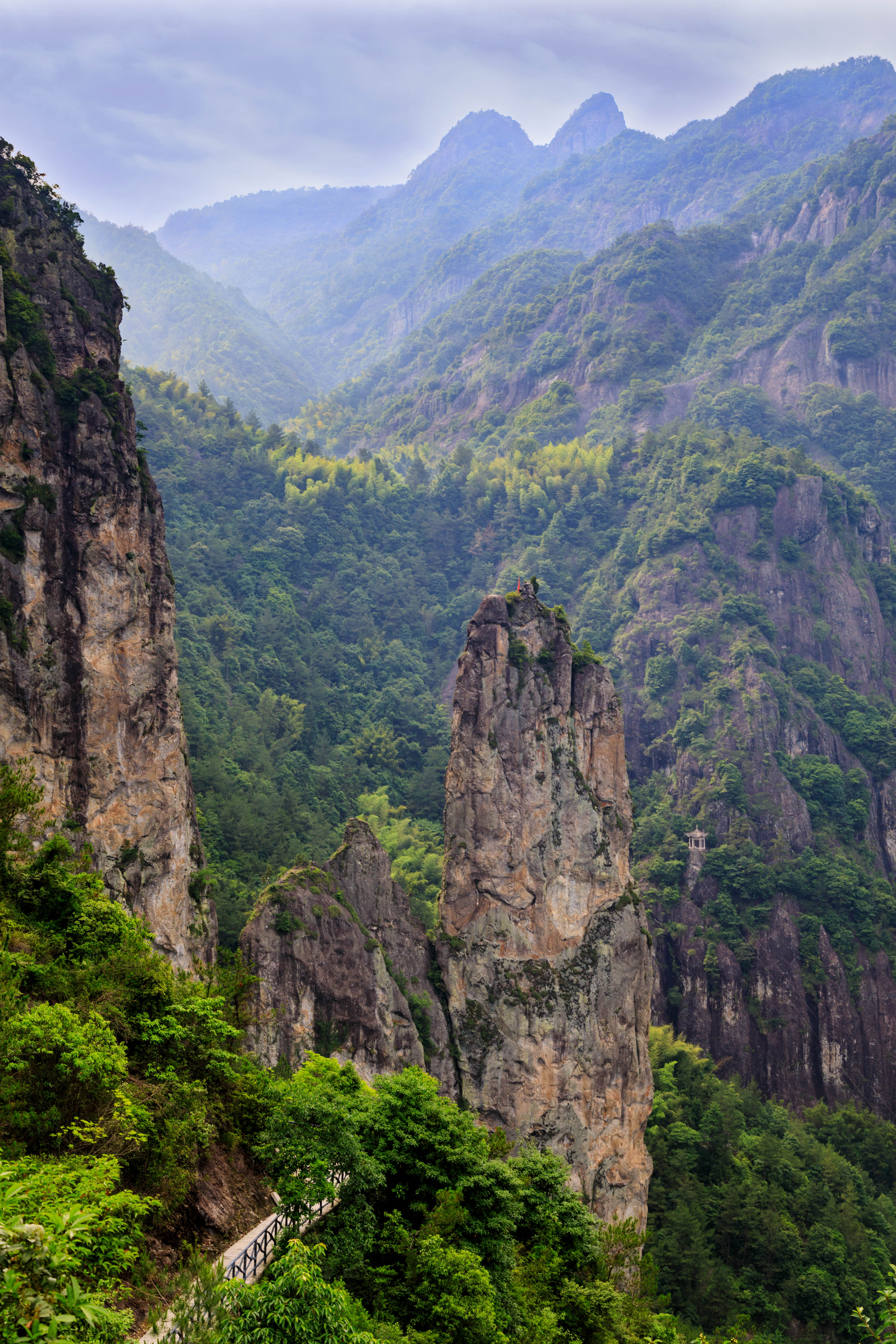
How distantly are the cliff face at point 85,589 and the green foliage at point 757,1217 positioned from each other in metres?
27.4

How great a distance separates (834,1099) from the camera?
65625mm

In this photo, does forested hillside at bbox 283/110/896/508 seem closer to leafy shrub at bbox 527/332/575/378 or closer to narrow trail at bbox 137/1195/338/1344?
leafy shrub at bbox 527/332/575/378

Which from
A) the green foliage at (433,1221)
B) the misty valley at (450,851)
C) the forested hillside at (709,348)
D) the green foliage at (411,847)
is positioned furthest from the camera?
the forested hillside at (709,348)

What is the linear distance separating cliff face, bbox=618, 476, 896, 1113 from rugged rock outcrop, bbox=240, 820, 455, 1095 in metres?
38.5

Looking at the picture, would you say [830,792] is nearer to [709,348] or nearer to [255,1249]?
[255,1249]

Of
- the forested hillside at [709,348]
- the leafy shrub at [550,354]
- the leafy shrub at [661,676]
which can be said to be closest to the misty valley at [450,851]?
the leafy shrub at [661,676]

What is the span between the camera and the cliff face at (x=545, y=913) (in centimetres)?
3634

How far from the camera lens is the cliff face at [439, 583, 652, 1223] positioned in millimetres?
36344

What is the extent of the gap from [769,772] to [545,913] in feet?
154

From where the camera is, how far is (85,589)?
83.7 ft

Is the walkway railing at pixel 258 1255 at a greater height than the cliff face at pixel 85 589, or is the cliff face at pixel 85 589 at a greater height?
the cliff face at pixel 85 589

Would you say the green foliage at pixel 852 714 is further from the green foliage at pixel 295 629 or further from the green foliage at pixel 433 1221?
the green foliage at pixel 433 1221

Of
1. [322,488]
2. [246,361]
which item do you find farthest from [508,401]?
[246,361]

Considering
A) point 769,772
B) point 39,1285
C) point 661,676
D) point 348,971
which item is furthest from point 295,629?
point 39,1285
